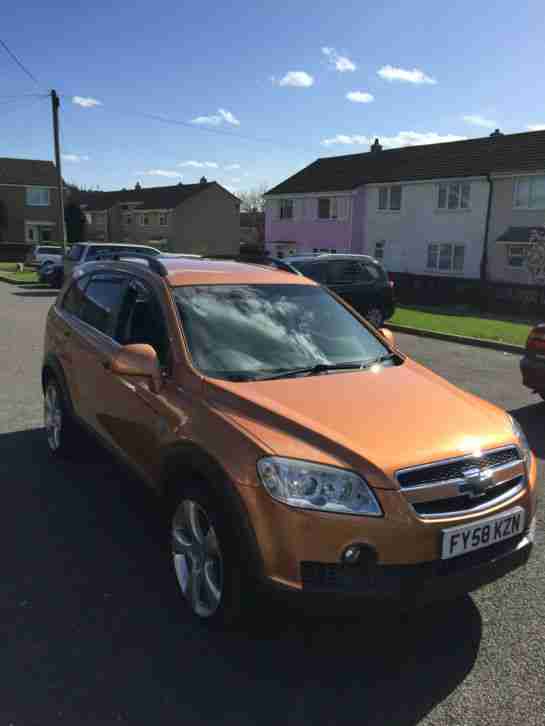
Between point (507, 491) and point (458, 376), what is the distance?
6.84 meters

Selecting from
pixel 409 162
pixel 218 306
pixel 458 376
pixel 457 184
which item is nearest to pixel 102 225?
pixel 409 162

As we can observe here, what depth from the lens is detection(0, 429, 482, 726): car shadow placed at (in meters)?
2.45

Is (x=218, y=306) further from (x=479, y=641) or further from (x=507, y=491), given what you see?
(x=479, y=641)

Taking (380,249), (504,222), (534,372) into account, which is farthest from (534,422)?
(380,249)

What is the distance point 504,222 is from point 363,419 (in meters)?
28.3

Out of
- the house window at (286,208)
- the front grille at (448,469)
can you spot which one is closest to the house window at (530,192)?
the house window at (286,208)

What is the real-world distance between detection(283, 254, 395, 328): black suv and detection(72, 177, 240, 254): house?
41803 mm

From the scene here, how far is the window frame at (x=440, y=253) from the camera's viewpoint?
30188 millimetres

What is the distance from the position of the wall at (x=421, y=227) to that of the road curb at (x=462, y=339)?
16.2 meters

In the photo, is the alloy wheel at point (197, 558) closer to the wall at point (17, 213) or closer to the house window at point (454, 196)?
the house window at point (454, 196)

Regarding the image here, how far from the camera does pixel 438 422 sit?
2.99 meters

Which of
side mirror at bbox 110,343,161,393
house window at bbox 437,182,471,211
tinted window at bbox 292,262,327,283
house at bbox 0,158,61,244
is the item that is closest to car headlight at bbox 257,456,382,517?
side mirror at bbox 110,343,161,393

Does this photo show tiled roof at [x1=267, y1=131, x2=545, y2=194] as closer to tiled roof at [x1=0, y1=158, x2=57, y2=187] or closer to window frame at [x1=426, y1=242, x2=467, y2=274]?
window frame at [x1=426, y1=242, x2=467, y2=274]

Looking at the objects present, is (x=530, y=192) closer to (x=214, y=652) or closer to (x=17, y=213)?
(x=214, y=652)
